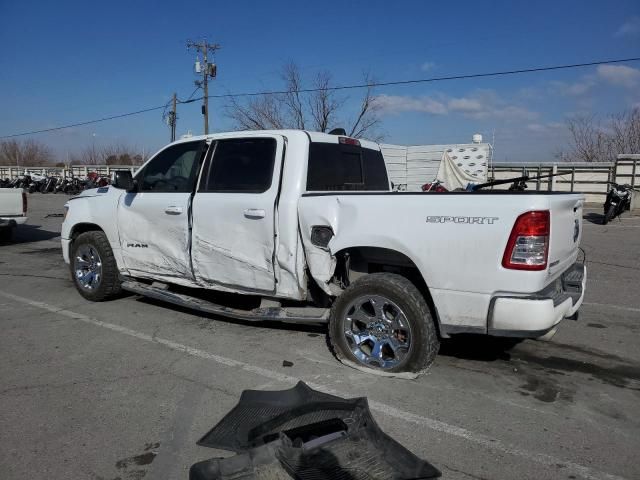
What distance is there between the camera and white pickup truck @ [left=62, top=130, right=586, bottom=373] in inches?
136

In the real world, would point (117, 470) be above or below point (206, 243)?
below

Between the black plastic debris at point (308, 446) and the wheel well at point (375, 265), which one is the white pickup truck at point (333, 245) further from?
the black plastic debris at point (308, 446)

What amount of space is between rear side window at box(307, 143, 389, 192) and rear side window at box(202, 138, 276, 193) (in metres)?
0.40

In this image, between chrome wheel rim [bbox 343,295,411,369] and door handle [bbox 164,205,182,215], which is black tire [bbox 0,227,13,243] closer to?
door handle [bbox 164,205,182,215]

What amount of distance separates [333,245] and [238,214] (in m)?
1.06

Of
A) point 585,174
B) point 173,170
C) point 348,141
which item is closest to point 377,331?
point 348,141

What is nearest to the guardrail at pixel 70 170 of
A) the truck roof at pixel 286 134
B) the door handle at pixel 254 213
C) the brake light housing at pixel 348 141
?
the truck roof at pixel 286 134

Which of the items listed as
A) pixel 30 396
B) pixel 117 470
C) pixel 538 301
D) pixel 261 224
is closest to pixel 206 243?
pixel 261 224

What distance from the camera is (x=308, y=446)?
274 cm

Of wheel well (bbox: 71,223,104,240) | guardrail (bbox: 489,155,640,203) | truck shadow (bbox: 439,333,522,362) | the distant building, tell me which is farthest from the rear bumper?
guardrail (bbox: 489,155,640,203)

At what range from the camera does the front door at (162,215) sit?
17.2 ft

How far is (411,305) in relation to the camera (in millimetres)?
3785

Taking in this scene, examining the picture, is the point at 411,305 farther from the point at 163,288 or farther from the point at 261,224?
the point at 163,288

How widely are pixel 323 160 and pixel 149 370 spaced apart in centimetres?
238
